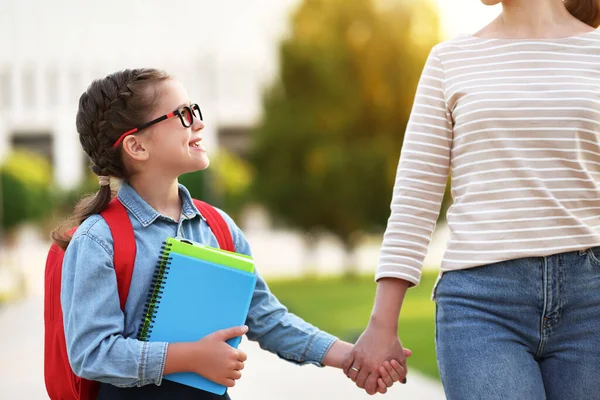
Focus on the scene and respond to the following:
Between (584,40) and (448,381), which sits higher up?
(584,40)

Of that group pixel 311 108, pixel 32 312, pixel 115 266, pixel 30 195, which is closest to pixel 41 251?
pixel 30 195

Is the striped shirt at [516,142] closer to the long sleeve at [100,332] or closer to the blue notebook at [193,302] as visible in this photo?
the blue notebook at [193,302]

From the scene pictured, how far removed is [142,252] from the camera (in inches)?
104

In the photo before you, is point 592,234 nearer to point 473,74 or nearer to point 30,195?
point 473,74

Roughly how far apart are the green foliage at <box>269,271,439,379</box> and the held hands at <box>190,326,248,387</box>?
6571 mm

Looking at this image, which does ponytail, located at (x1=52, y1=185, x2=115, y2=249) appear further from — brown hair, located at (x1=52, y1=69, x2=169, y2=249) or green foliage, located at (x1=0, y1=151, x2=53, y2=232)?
green foliage, located at (x1=0, y1=151, x2=53, y2=232)

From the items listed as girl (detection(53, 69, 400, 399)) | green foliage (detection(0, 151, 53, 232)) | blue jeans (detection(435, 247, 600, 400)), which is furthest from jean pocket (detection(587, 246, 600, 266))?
green foliage (detection(0, 151, 53, 232))

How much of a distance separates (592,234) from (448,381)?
0.53m

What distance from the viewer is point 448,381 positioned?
2.54m

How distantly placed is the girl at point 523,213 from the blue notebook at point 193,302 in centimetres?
55

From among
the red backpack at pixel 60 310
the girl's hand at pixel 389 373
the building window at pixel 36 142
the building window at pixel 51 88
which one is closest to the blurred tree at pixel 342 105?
the girl's hand at pixel 389 373

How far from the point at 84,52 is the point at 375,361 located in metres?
47.1

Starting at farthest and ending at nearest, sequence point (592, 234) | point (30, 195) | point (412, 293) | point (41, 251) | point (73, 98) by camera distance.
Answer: point (73, 98)
point (41, 251)
point (30, 195)
point (412, 293)
point (592, 234)

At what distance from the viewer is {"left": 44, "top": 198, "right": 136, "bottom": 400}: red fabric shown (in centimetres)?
259
